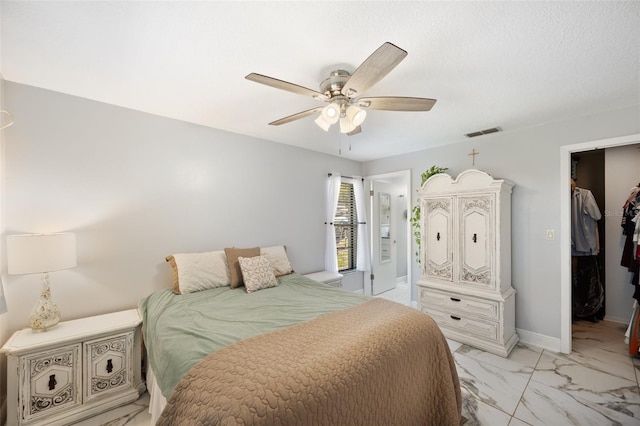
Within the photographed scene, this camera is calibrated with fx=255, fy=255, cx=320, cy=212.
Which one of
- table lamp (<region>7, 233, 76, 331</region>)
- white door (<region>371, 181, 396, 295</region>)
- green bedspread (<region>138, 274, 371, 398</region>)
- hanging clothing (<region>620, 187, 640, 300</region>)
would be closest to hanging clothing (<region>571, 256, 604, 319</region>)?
hanging clothing (<region>620, 187, 640, 300</region>)

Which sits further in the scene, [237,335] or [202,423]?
[237,335]

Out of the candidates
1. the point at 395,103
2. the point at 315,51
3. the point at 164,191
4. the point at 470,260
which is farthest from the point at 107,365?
the point at 470,260

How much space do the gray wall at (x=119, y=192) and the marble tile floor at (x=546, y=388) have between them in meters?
1.07

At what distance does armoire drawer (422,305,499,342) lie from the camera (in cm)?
275

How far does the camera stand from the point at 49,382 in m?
1.78

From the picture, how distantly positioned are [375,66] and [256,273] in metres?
2.12

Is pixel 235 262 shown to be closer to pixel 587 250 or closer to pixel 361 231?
pixel 361 231

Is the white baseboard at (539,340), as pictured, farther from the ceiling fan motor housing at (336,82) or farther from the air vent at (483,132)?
the ceiling fan motor housing at (336,82)

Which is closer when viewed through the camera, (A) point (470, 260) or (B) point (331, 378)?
(B) point (331, 378)

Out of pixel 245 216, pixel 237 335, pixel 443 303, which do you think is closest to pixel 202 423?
pixel 237 335

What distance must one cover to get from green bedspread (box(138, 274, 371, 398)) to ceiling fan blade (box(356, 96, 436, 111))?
1.49 m

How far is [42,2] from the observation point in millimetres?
1264

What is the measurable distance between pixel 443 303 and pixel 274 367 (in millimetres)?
2601

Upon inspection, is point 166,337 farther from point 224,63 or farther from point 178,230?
point 224,63
